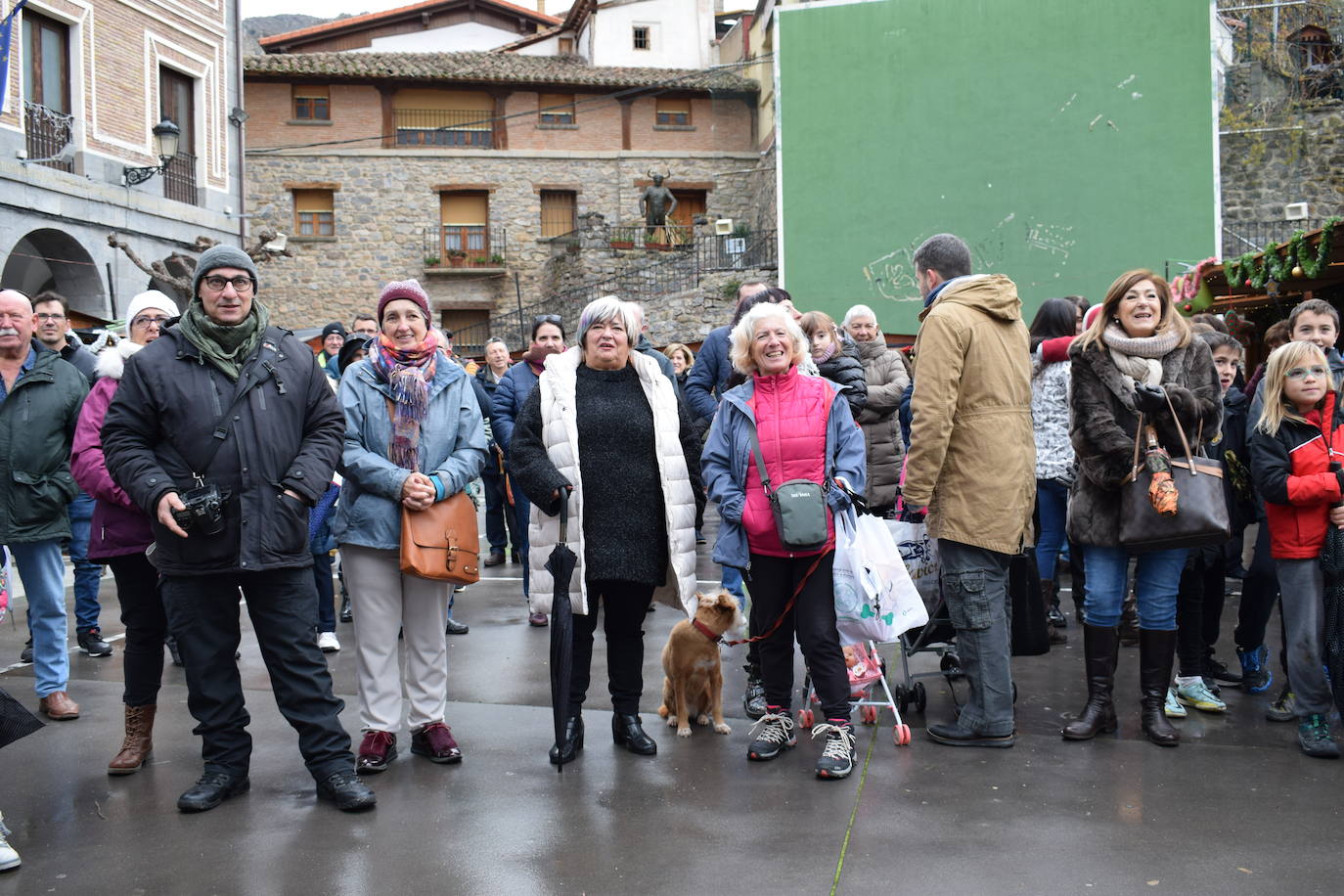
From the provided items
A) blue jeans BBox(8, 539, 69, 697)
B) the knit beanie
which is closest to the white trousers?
the knit beanie

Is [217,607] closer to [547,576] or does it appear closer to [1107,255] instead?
[547,576]

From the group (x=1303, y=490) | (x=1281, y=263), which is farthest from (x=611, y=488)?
(x=1281, y=263)

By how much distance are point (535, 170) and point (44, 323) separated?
1128 inches

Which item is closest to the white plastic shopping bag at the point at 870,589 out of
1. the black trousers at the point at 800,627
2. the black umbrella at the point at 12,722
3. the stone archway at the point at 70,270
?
the black trousers at the point at 800,627

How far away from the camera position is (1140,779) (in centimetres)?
426

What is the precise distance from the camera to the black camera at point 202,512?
12.9 ft

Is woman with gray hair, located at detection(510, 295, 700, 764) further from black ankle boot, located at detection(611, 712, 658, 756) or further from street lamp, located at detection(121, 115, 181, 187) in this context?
street lamp, located at detection(121, 115, 181, 187)

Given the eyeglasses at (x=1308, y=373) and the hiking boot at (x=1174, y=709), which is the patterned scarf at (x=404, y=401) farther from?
the eyeglasses at (x=1308, y=373)

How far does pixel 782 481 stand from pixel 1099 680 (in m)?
1.64

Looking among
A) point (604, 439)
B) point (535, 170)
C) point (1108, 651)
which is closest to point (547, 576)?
point (604, 439)

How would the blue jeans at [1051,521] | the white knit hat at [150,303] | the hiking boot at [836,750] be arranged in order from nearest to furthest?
the hiking boot at [836,750] → the white knit hat at [150,303] → the blue jeans at [1051,521]

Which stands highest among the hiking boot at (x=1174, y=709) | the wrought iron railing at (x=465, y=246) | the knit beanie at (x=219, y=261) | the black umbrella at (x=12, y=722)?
the wrought iron railing at (x=465, y=246)

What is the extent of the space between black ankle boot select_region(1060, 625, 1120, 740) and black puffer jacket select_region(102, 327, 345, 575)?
3.22 meters

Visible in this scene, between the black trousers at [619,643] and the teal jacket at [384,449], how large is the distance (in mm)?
774
